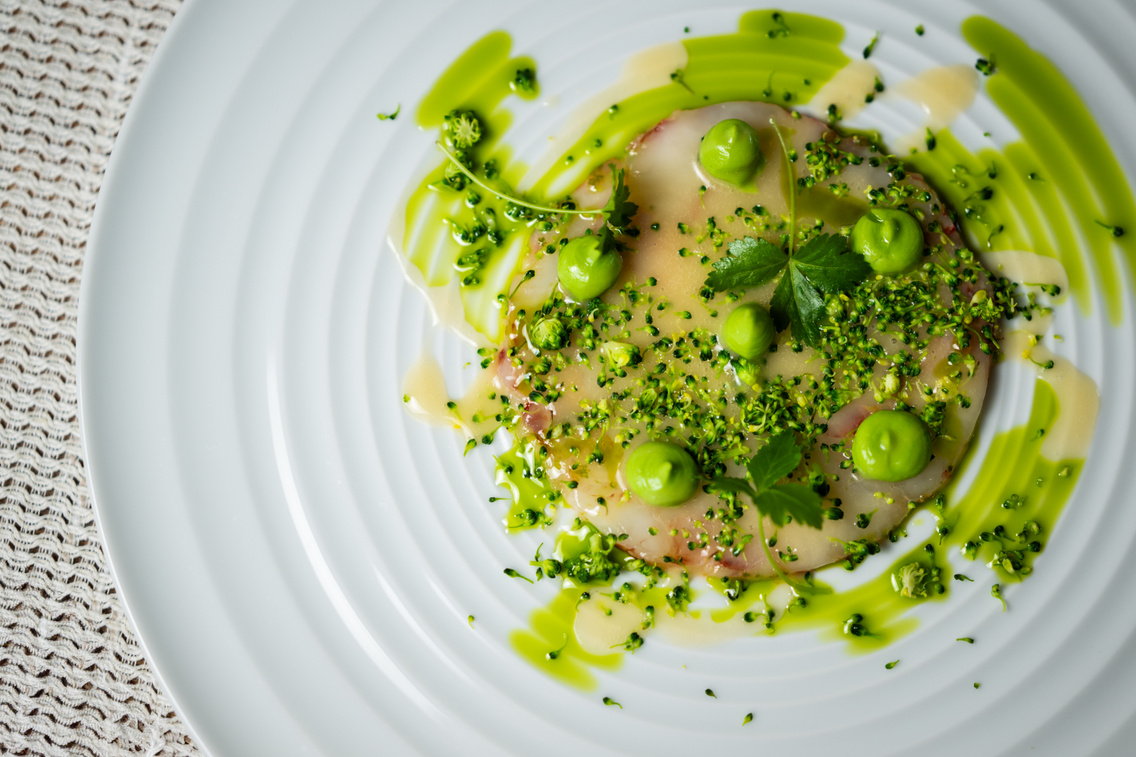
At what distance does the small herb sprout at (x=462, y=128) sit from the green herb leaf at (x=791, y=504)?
1.50 metres

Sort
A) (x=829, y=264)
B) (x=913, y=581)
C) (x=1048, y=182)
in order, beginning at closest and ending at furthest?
(x=829, y=264) → (x=913, y=581) → (x=1048, y=182)

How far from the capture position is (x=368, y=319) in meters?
2.47

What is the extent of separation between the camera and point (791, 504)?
2.10 meters

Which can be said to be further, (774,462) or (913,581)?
(913,581)

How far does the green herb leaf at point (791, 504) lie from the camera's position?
6.81ft

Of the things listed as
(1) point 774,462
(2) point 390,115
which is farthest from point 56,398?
(1) point 774,462

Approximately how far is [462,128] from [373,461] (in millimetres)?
1170

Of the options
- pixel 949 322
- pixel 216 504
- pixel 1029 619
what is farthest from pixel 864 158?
pixel 216 504

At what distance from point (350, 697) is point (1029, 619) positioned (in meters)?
2.25

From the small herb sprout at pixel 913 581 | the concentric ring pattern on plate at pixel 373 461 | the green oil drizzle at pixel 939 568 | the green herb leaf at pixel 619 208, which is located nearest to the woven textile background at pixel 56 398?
the concentric ring pattern on plate at pixel 373 461

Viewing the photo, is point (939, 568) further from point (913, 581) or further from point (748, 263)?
point (748, 263)

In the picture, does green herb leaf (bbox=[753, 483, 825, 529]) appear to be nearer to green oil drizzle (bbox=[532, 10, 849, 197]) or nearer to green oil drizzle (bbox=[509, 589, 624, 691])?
green oil drizzle (bbox=[509, 589, 624, 691])

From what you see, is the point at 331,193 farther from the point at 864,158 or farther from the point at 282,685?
the point at 864,158

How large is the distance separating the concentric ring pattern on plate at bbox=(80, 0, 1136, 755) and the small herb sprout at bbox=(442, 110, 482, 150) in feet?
0.33
